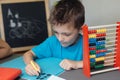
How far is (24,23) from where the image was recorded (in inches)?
59.8

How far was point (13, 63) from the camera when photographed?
1058 mm

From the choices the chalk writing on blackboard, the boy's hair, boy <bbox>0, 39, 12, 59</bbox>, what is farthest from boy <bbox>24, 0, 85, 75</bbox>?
the chalk writing on blackboard

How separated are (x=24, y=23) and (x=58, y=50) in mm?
464

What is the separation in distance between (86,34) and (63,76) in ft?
0.65

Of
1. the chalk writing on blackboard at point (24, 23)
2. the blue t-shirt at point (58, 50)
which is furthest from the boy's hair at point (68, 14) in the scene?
the chalk writing on blackboard at point (24, 23)

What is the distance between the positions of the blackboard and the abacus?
2.28ft

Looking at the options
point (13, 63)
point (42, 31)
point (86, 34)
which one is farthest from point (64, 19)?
point (42, 31)

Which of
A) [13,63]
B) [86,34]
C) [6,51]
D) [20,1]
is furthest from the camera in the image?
[20,1]

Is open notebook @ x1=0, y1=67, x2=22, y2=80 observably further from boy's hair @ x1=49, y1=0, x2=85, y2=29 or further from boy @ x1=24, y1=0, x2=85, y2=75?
boy's hair @ x1=49, y1=0, x2=85, y2=29

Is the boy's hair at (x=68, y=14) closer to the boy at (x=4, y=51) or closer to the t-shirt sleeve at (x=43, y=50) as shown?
the t-shirt sleeve at (x=43, y=50)

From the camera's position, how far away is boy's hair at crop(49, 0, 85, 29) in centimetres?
99

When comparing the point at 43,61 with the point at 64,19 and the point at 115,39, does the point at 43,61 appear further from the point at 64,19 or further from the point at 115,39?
the point at 115,39

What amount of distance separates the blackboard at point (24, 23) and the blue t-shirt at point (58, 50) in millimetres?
384

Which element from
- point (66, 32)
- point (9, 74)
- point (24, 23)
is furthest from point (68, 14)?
point (24, 23)
